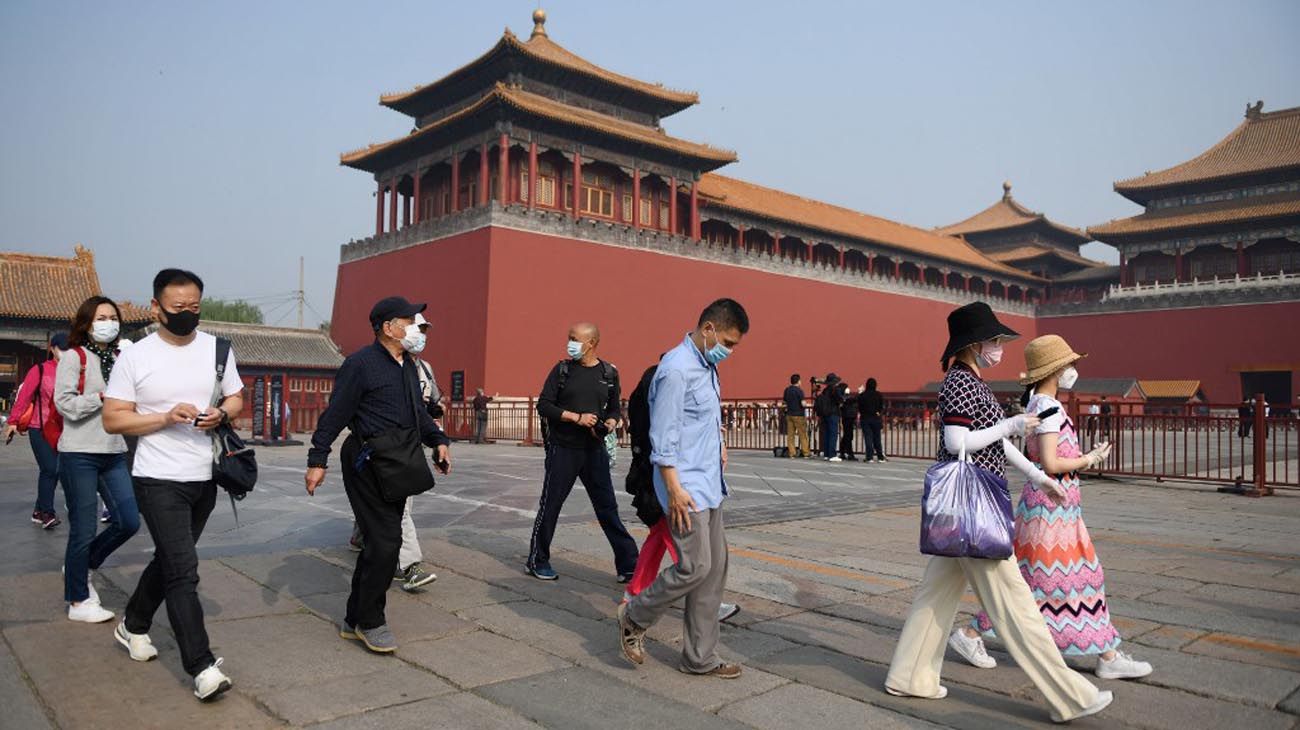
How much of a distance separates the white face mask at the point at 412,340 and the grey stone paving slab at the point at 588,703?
1503mm

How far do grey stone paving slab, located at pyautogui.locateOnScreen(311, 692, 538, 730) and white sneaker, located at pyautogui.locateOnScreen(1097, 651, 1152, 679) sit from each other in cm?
202

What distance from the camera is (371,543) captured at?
350cm

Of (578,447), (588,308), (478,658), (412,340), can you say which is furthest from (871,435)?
(588,308)

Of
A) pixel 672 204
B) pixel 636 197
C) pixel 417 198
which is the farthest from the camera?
pixel 672 204

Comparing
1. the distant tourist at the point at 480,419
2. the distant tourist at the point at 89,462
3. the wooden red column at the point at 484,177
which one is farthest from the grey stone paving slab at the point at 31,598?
the wooden red column at the point at 484,177

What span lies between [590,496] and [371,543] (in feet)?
4.92

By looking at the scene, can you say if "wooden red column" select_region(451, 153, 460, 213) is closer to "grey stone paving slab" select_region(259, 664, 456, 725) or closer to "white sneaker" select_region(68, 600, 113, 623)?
"white sneaker" select_region(68, 600, 113, 623)

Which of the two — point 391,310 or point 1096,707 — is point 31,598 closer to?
point 391,310

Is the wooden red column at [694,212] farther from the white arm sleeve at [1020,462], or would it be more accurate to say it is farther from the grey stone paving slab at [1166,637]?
the white arm sleeve at [1020,462]

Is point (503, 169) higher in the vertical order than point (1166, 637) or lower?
higher

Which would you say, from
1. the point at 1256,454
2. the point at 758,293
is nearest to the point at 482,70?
the point at 758,293

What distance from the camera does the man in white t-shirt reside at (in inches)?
118

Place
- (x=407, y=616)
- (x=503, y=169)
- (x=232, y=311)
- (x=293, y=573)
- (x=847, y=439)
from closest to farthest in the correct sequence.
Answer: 1. (x=407, y=616)
2. (x=293, y=573)
3. (x=847, y=439)
4. (x=503, y=169)
5. (x=232, y=311)

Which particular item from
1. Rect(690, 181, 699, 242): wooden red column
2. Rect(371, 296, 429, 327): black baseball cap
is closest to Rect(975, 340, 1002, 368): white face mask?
Rect(371, 296, 429, 327): black baseball cap
